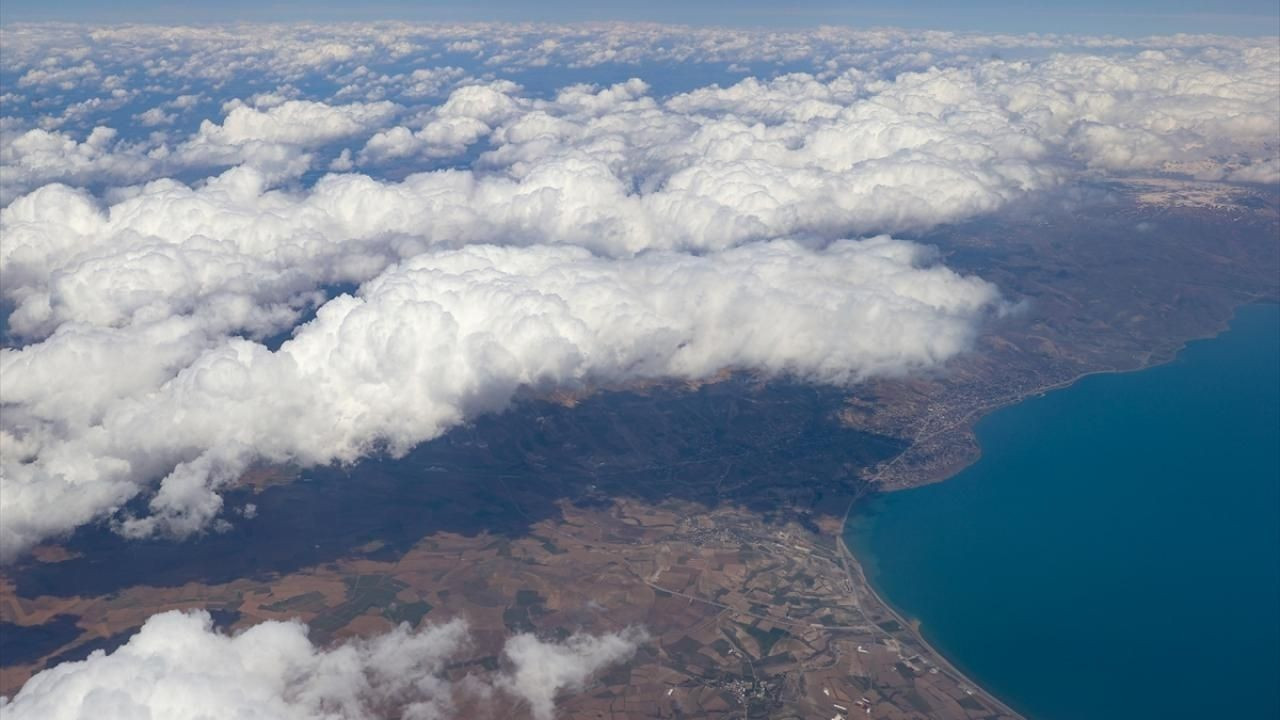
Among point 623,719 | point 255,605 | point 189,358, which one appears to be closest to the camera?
point 623,719

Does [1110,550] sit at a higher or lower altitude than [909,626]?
lower

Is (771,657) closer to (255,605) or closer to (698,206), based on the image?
(255,605)

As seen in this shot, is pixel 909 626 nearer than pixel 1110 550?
Yes

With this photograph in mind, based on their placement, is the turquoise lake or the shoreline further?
the turquoise lake

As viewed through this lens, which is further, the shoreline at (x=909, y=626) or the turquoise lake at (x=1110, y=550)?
the turquoise lake at (x=1110, y=550)

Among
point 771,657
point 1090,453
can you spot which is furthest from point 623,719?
point 1090,453

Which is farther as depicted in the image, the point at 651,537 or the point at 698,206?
the point at 698,206

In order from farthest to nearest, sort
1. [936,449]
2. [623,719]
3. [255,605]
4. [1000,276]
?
[1000,276] < [936,449] < [255,605] < [623,719]
